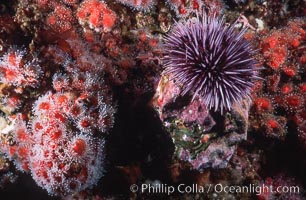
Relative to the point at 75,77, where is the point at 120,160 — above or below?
below

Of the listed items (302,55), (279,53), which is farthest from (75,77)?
(302,55)

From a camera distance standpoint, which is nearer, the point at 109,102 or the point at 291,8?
the point at 109,102

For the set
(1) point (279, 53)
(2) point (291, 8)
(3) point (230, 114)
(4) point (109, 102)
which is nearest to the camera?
(3) point (230, 114)

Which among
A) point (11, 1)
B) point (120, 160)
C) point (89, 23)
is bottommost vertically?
point (120, 160)

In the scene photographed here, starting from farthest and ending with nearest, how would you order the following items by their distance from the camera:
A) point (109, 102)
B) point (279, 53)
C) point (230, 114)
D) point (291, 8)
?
point (291, 8) → point (279, 53) → point (109, 102) → point (230, 114)

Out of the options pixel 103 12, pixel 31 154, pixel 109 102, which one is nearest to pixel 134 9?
pixel 103 12

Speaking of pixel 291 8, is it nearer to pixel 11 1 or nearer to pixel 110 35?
pixel 110 35

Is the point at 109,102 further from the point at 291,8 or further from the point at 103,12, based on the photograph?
the point at 291,8
